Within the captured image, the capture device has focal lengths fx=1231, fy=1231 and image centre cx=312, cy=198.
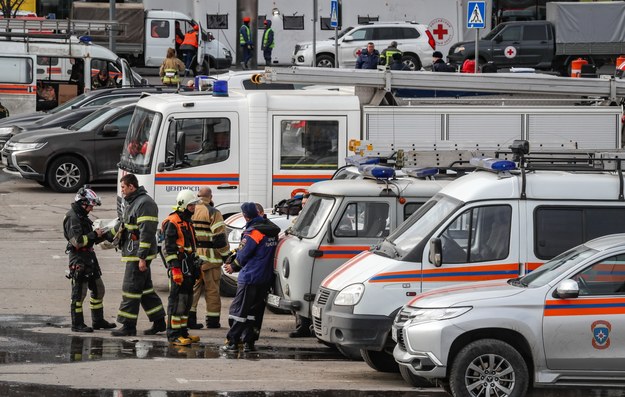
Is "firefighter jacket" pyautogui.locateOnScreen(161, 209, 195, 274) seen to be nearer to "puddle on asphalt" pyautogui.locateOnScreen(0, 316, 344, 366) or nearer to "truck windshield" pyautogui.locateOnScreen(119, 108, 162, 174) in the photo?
"puddle on asphalt" pyautogui.locateOnScreen(0, 316, 344, 366)

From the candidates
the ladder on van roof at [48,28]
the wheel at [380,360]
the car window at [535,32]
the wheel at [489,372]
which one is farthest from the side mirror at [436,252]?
the car window at [535,32]

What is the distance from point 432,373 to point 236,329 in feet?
10.7

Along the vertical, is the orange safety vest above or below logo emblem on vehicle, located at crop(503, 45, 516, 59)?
above

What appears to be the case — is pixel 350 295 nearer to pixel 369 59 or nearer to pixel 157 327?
pixel 157 327

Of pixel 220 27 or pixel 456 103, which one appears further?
pixel 220 27

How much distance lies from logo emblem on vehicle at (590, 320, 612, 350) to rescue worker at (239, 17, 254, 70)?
2981cm

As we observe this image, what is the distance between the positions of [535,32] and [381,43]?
5.09 meters

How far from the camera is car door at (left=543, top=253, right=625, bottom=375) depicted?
9648 millimetres

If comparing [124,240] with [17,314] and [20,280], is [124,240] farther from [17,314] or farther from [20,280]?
[20,280]

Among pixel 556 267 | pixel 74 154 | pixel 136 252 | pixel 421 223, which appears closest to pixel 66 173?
pixel 74 154

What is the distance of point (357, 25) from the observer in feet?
136

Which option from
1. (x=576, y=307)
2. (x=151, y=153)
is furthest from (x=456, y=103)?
(x=576, y=307)

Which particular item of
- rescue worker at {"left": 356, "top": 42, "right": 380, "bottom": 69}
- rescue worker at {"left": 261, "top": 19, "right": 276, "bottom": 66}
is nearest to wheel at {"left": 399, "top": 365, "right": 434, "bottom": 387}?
rescue worker at {"left": 356, "top": 42, "right": 380, "bottom": 69}

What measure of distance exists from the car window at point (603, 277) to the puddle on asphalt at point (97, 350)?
352cm
